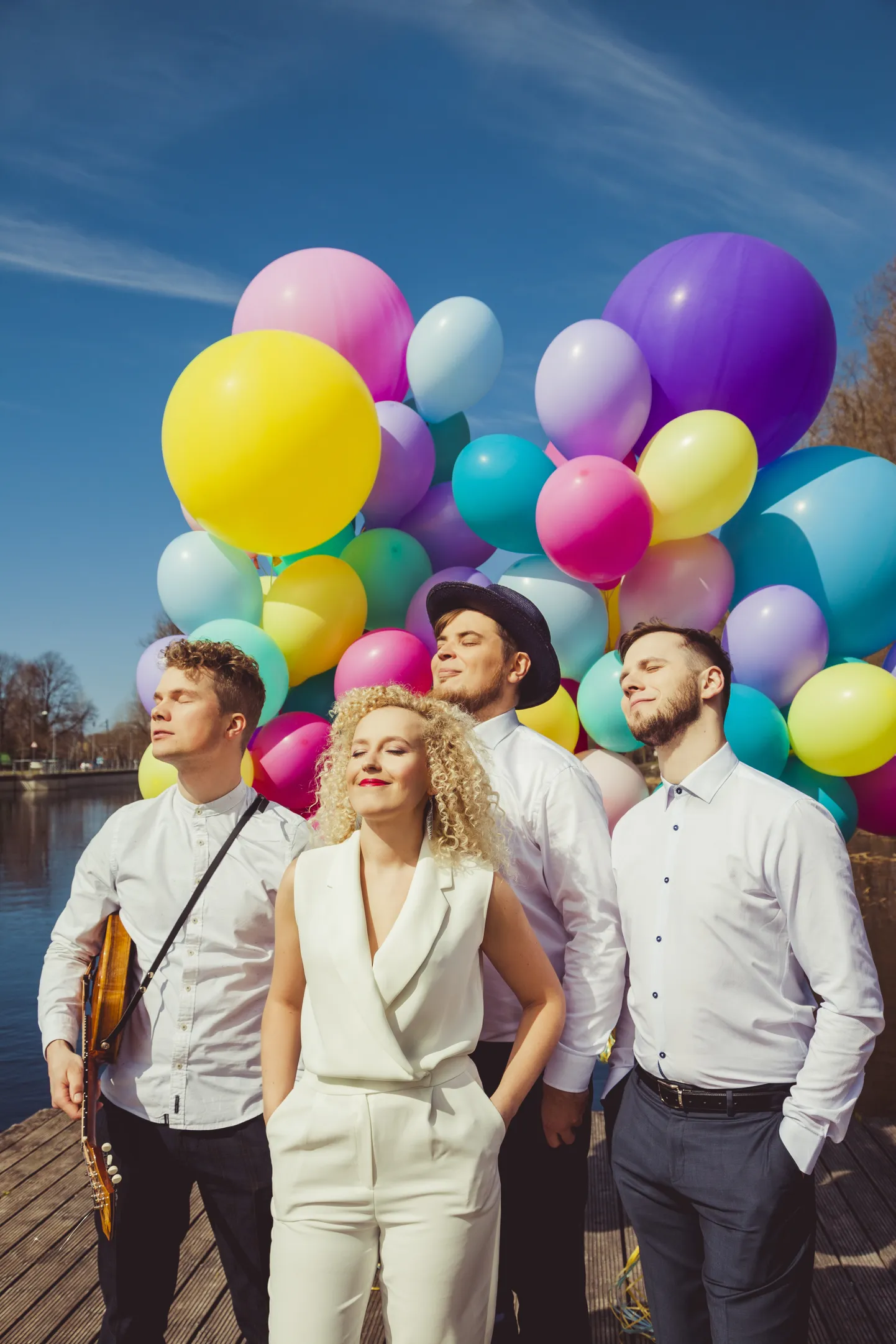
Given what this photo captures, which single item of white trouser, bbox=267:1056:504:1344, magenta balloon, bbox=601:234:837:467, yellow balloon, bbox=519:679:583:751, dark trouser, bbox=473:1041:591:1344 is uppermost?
magenta balloon, bbox=601:234:837:467

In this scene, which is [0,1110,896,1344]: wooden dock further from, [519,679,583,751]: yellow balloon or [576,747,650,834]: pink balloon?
[519,679,583,751]: yellow balloon

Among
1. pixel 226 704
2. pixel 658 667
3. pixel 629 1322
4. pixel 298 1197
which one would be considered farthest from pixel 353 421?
pixel 629 1322

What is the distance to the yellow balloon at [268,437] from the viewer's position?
321cm

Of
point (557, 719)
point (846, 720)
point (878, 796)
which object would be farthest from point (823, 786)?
point (557, 719)

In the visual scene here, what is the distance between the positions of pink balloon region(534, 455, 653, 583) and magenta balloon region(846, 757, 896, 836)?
4.12ft

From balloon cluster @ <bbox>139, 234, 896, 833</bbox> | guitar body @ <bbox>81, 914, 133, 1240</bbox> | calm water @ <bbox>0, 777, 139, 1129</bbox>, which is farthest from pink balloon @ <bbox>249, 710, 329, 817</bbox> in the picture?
calm water @ <bbox>0, 777, 139, 1129</bbox>

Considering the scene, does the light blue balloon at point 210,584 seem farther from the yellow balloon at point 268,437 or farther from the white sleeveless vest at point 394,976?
the white sleeveless vest at point 394,976

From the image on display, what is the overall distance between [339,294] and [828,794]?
9.14 ft

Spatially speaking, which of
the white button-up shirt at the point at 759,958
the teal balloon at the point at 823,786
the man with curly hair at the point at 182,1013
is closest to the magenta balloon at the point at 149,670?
the man with curly hair at the point at 182,1013

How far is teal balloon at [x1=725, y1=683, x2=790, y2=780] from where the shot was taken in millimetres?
3424

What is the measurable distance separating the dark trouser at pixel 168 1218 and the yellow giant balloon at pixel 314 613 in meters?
1.89

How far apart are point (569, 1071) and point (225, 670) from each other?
119 centimetres

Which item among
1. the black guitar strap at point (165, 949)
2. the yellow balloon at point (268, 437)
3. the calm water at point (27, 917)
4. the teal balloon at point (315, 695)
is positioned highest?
the yellow balloon at point (268, 437)

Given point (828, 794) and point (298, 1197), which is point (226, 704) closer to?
point (298, 1197)
